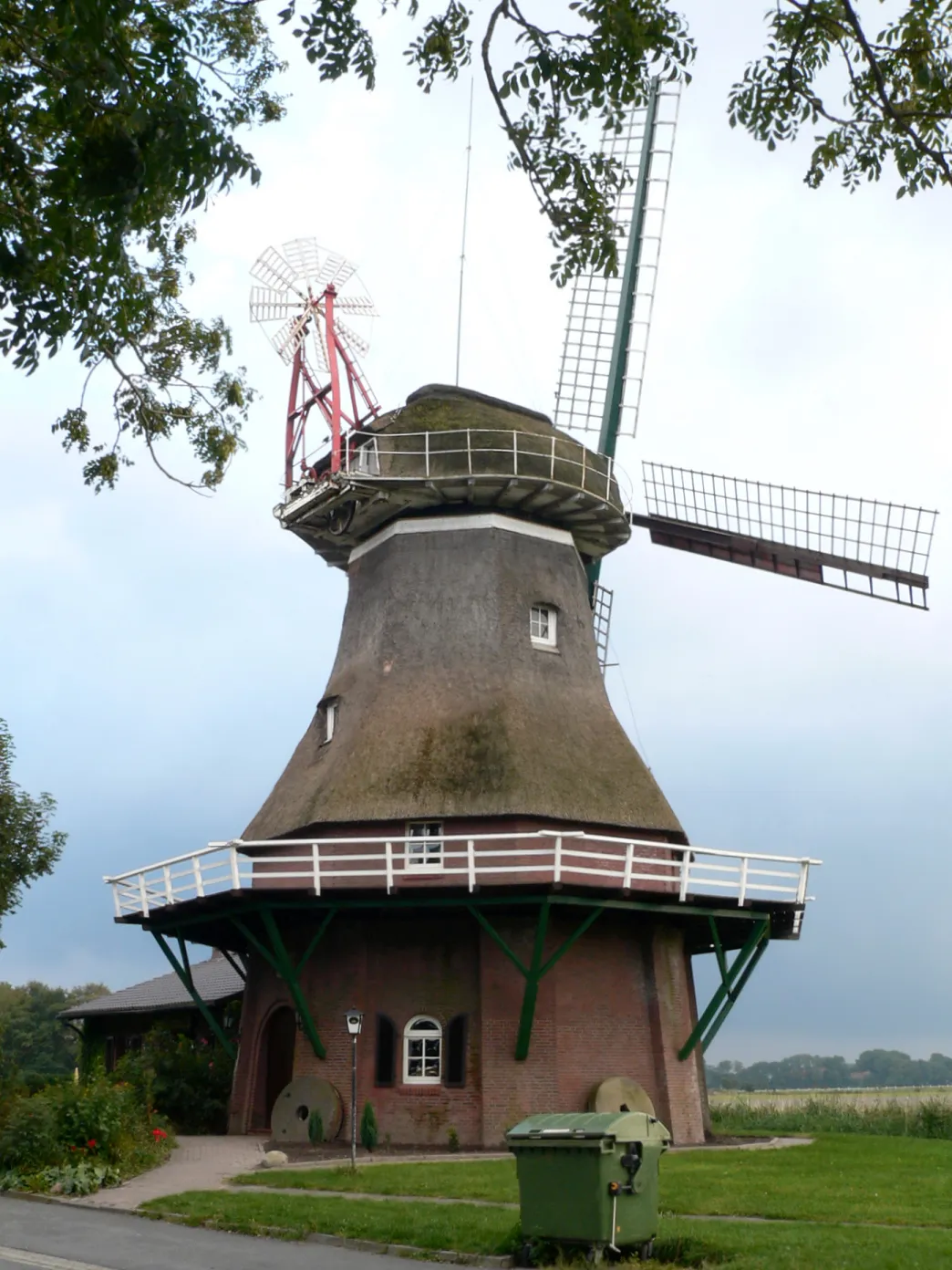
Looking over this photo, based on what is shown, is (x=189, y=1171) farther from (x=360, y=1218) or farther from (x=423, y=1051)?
(x=360, y=1218)

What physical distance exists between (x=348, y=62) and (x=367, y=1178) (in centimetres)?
1256

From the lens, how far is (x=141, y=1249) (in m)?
12.4

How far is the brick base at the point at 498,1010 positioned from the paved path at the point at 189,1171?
5.33 ft

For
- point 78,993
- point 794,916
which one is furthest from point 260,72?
point 78,993

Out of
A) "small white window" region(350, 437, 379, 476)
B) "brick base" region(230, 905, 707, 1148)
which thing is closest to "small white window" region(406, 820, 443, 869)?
"brick base" region(230, 905, 707, 1148)

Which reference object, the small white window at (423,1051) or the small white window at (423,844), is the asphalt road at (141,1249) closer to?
the small white window at (423,1051)

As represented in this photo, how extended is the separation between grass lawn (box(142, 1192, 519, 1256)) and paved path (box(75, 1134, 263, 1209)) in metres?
0.81

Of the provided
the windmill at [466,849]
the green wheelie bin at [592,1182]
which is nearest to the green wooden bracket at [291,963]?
the windmill at [466,849]

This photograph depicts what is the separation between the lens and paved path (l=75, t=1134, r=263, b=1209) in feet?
51.9

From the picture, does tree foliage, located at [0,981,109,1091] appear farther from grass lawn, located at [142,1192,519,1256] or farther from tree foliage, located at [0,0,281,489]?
tree foliage, located at [0,0,281,489]

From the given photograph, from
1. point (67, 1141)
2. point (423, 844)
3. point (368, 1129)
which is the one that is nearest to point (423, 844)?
point (423, 844)

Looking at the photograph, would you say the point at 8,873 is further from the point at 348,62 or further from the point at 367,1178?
the point at 348,62

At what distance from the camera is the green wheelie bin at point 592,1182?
11.3 m

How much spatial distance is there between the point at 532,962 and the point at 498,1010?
109 cm
